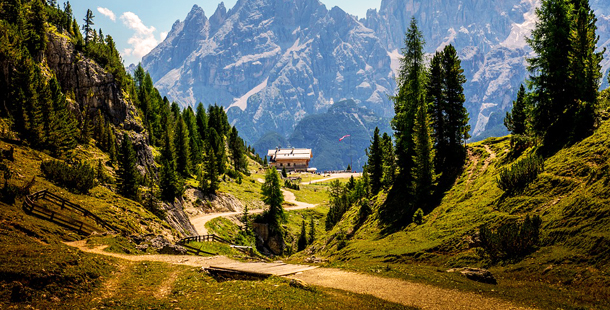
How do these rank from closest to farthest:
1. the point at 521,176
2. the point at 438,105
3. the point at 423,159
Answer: the point at 521,176, the point at 423,159, the point at 438,105

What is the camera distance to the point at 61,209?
32188 millimetres

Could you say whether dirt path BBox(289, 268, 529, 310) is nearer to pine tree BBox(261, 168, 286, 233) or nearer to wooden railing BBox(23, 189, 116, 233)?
wooden railing BBox(23, 189, 116, 233)

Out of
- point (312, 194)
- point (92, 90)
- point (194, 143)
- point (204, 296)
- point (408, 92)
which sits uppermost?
point (194, 143)

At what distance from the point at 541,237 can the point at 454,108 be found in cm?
2946

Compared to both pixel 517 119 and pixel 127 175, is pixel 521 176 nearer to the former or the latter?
pixel 517 119

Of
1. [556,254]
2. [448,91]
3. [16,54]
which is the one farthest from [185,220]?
[556,254]

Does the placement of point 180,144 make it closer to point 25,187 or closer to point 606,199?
point 25,187

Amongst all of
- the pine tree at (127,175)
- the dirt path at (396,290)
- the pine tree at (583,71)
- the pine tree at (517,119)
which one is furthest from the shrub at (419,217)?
the pine tree at (127,175)

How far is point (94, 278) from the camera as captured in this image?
2012 centimetres


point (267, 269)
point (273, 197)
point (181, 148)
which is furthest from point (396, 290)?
point (181, 148)

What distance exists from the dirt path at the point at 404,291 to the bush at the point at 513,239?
707 cm

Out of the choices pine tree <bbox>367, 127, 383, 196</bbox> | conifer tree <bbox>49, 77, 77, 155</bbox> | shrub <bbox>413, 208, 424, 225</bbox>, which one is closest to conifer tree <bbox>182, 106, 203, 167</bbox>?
conifer tree <bbox>49, 77, 77, 155</bbox>

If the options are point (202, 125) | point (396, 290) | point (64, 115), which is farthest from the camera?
point (202, 125)

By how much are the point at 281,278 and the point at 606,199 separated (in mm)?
22751
